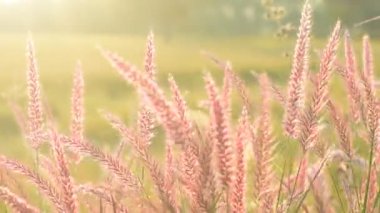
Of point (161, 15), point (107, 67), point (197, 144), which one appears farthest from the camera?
point (161, 15)

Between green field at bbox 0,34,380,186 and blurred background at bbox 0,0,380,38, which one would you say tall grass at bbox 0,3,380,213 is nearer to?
green field at bbox 0,34,380,186

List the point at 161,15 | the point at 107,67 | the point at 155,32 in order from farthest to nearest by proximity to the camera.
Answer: the point at 155,32, the point at 161,15, the point at 107,67

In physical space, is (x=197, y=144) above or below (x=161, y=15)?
below

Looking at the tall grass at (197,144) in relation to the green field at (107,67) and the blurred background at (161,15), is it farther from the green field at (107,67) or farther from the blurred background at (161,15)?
the blurred background at (161,15)

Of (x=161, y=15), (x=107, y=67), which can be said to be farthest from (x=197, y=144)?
(x=161, y=15)

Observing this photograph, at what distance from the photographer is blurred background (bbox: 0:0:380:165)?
1296 inches

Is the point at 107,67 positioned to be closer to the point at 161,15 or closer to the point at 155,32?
the point at 161,15

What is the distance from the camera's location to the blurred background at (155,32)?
3291cm

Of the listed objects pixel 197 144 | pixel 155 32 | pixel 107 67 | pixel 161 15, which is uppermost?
pixel 155 32

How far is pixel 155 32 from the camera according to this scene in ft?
175

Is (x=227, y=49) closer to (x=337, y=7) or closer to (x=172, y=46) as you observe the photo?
(x=172, y=46)

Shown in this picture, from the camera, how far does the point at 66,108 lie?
916 inches

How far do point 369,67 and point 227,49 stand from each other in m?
47.4

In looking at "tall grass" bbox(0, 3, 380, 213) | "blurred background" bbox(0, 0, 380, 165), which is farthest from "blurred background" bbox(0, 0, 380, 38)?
"tall grass" bbox(0, 3, 380, 213)
